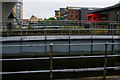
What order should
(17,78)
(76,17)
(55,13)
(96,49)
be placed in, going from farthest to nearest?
(55,13) < (76,17) < (96,49) < (17,78)

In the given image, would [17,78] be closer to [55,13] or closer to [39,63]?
[39,63]

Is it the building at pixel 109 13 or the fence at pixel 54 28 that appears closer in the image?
the fence at pixel 54 28

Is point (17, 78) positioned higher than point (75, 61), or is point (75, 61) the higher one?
point (75, 61)

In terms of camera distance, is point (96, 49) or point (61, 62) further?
point (96, 49)

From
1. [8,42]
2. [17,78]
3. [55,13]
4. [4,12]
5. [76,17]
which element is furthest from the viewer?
[55,13]

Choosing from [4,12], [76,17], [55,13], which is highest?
[55,13]

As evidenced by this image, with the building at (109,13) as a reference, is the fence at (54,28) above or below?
below

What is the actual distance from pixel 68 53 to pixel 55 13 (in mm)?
107094

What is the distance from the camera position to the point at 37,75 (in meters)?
6.62

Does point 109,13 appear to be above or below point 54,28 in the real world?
above

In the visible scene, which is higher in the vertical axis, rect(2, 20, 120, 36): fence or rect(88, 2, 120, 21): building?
rect(88, 2, 120, 21): building

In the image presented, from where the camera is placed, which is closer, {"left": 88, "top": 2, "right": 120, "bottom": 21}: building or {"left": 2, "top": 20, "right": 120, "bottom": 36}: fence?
{"left": 2, "top": 20, "right": 120, "bottom": 36}: fence

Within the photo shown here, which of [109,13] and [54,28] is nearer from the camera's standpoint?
[54,28]

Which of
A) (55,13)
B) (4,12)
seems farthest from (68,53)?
(55,13)
